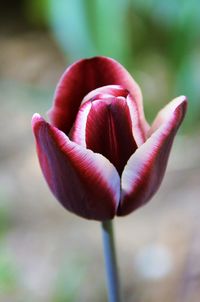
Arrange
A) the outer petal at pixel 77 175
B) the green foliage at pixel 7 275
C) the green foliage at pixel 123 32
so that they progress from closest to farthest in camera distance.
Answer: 1. the outer petal at pixel 77 175
2. the green foliage at pixel 7 275
3. the green foliage at pixel 123 32

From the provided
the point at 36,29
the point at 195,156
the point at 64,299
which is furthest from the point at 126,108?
the point at 36,29

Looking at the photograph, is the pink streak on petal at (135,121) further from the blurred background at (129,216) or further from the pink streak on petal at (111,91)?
the blurred background at (129,216)

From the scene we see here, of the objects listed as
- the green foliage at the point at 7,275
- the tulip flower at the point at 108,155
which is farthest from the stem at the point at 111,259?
the green foliage at the point at 7,275

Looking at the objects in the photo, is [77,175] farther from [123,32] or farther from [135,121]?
[123,32]

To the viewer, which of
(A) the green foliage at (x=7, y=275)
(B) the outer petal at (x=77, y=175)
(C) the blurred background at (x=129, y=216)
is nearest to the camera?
(B) the outer petal at (x=77, y=175)

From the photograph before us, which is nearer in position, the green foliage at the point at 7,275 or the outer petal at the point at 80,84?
the outer petal at the point at 80,84

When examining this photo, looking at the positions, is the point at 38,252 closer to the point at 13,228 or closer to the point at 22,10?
the point at 13,228

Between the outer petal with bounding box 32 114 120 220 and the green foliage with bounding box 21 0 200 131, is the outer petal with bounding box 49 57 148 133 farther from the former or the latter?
the green foliage with bounding box 21 0 200 131
